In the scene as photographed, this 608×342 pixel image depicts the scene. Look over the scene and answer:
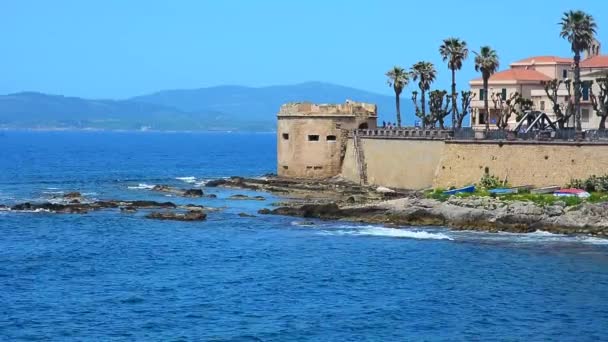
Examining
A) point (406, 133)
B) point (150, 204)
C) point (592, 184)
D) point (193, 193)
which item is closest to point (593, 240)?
point (592, 184)

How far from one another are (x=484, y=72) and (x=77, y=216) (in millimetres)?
29029

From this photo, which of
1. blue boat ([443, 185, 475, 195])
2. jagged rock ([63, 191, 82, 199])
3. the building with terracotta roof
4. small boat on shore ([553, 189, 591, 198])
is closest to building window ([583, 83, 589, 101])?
the building with terracotta roof

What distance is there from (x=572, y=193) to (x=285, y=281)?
849 inches

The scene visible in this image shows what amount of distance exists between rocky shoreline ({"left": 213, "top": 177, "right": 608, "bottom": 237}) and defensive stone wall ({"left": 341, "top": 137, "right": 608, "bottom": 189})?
9.56ft

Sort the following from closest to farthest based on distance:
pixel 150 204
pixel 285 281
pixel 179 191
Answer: pixel 285 281
pixel 150 204
pixel 179 191

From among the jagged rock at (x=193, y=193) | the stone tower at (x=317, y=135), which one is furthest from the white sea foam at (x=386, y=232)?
the stone tower at (x=317, y=135)

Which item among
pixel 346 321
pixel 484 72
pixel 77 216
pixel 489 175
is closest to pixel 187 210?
pixel 77 216

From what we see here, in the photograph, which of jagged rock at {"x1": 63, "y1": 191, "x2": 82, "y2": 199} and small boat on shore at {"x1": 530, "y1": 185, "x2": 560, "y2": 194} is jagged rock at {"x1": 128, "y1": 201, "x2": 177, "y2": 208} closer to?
jagged rock at {"x1": 63, "y1": 191, "x2": 82, "y2": 199}

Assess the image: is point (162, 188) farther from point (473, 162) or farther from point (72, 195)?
point (473, 162)

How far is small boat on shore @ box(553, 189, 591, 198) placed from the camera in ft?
194

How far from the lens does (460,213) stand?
5900 centimetres

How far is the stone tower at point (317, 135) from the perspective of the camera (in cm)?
8425

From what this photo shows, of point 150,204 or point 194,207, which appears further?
point 150,204

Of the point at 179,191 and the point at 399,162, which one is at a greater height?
the point at 399,162
